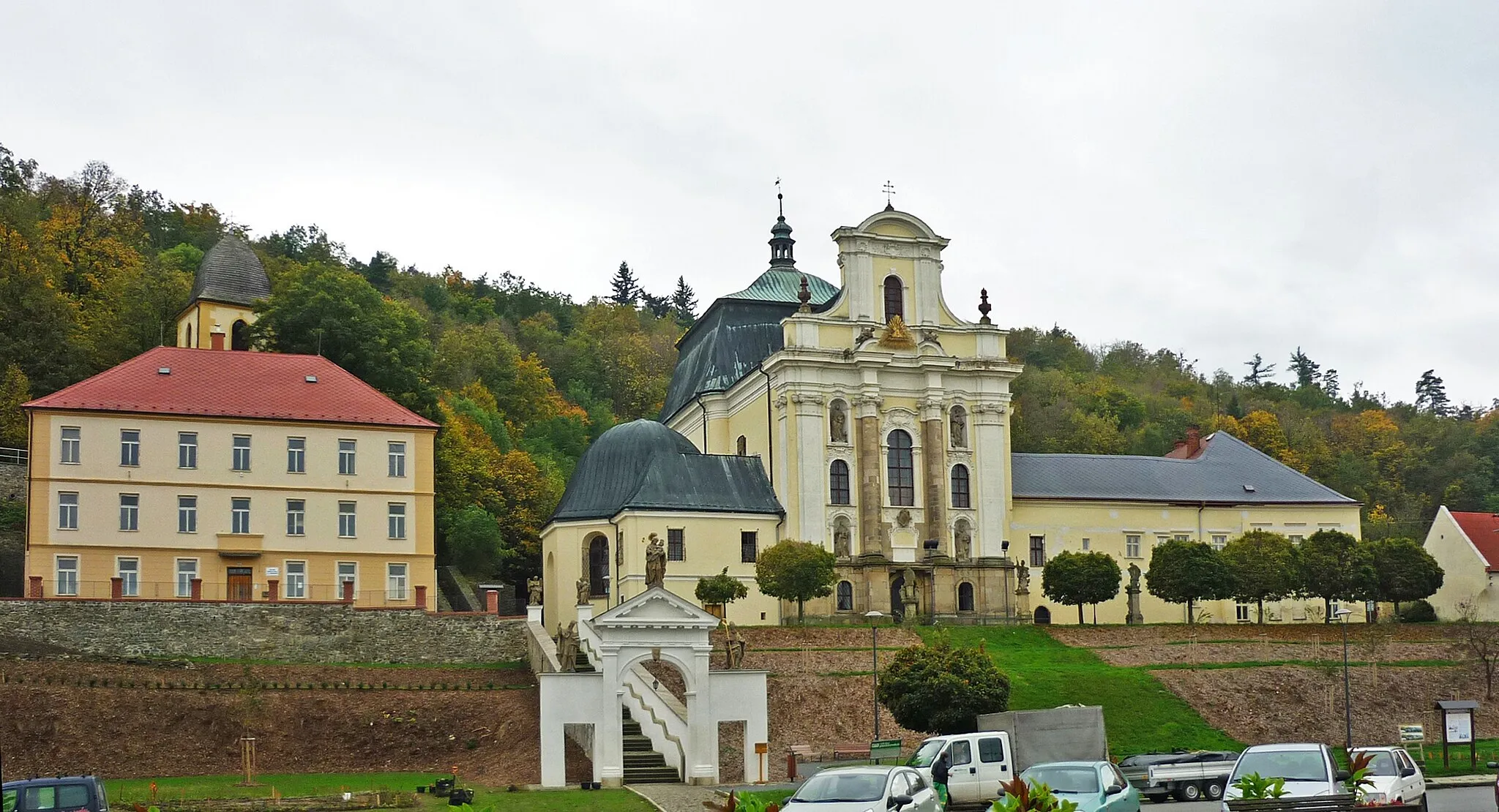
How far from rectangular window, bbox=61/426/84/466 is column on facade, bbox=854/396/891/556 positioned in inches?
1085

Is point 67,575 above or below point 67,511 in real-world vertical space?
below

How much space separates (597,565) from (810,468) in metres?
8.65

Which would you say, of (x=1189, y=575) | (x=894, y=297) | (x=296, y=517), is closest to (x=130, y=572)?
(x=296, y=517)

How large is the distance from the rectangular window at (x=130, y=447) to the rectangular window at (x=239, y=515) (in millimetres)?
3177

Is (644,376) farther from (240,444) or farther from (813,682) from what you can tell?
(813,682)

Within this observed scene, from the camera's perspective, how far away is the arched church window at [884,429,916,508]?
218ft

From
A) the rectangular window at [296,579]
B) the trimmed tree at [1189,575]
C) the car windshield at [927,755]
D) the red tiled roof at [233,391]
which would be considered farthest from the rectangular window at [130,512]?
the trimmed tree at [1189,575]

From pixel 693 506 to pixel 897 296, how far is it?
12724 mm

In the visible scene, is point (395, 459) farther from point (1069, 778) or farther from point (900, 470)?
point (1069, 778)

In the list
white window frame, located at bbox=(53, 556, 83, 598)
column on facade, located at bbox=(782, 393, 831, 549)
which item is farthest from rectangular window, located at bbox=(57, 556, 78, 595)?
column on facade, located at bbox=(782, 393, 831, 549)

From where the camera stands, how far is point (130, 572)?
54312 mm

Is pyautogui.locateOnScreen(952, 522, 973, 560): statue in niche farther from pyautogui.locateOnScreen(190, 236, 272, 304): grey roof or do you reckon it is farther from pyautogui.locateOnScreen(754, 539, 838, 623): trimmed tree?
pyautogui.locateOnScreen(190, 236, 272, 304): grey roof

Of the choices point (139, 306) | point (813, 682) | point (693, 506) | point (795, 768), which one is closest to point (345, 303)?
point (139, 306)

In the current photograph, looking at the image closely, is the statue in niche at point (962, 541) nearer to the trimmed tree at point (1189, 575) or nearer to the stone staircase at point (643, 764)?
the trimmed tree at point (1189, 575)
